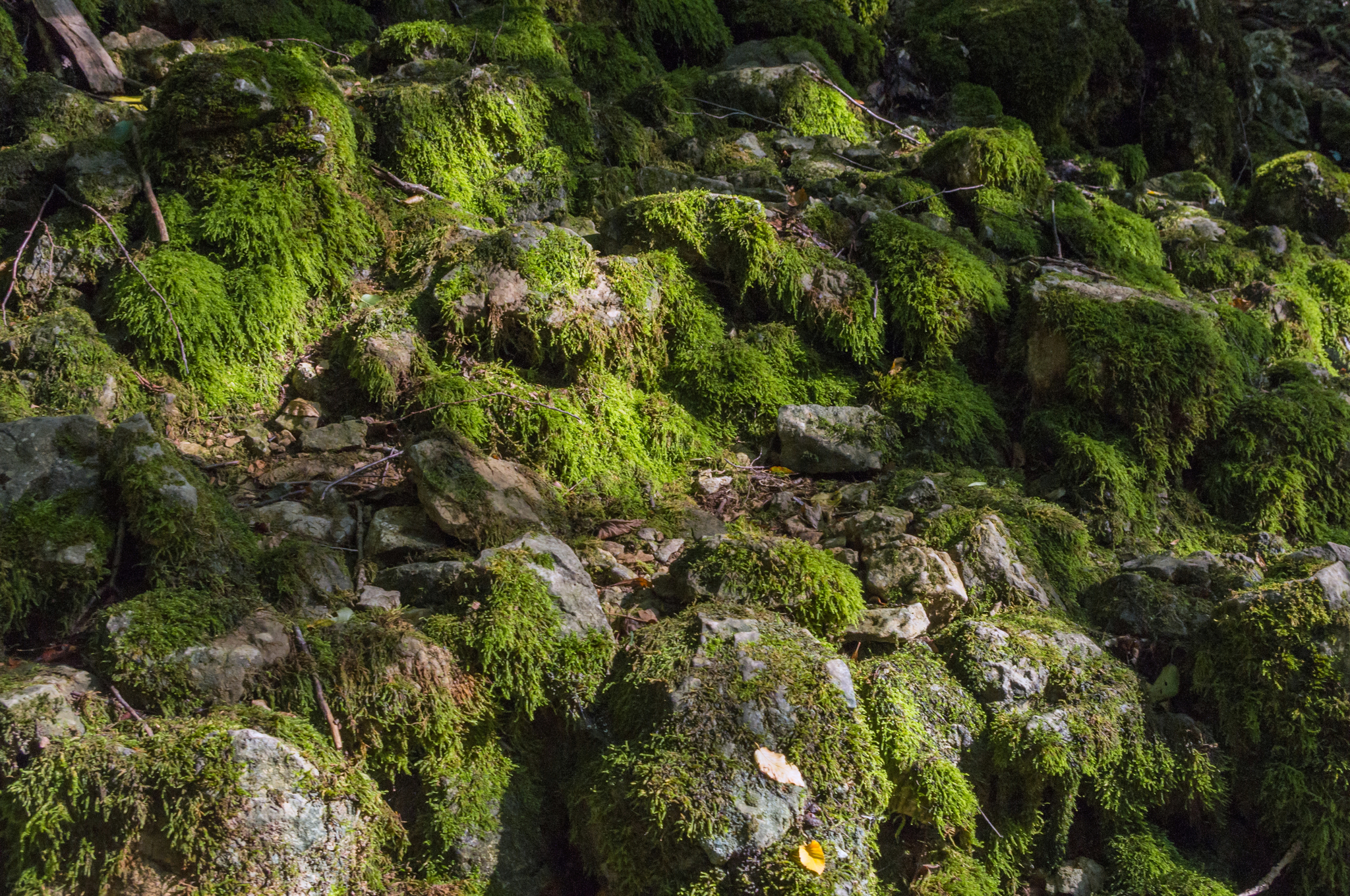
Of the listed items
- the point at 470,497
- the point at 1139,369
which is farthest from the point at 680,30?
the point at 470,497

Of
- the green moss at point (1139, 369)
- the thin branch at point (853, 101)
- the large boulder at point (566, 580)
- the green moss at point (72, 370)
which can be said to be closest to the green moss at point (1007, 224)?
the green moss at point (1139, 369)

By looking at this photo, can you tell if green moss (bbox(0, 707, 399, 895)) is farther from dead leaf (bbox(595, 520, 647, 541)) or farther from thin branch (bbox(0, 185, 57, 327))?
thin branch (bbox(0, 185, 57, 327))

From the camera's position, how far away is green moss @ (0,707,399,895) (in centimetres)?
252

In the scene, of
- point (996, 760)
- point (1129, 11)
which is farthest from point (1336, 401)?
point (1129, 11)

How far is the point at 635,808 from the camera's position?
111 inches

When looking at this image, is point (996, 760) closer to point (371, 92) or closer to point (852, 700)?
point (852, 700)

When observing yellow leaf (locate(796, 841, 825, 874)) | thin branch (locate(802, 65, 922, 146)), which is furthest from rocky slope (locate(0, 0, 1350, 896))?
thin branch (locate(802, 65, 922, 146))

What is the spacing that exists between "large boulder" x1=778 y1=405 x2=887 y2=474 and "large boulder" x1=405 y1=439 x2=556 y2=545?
1362 millimetres

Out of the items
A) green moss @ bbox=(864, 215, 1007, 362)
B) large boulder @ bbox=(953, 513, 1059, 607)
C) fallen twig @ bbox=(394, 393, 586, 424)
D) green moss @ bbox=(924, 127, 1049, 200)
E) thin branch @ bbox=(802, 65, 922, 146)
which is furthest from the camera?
thin branch @ bbox=(802, 65, 922, 146)

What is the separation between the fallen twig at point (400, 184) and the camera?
5.20 metres

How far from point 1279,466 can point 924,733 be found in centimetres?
298

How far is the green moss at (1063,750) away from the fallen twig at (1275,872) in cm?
25

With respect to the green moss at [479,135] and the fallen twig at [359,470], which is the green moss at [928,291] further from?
the fallen twig at [359,470]

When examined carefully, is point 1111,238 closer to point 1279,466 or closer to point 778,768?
point 1279,466
